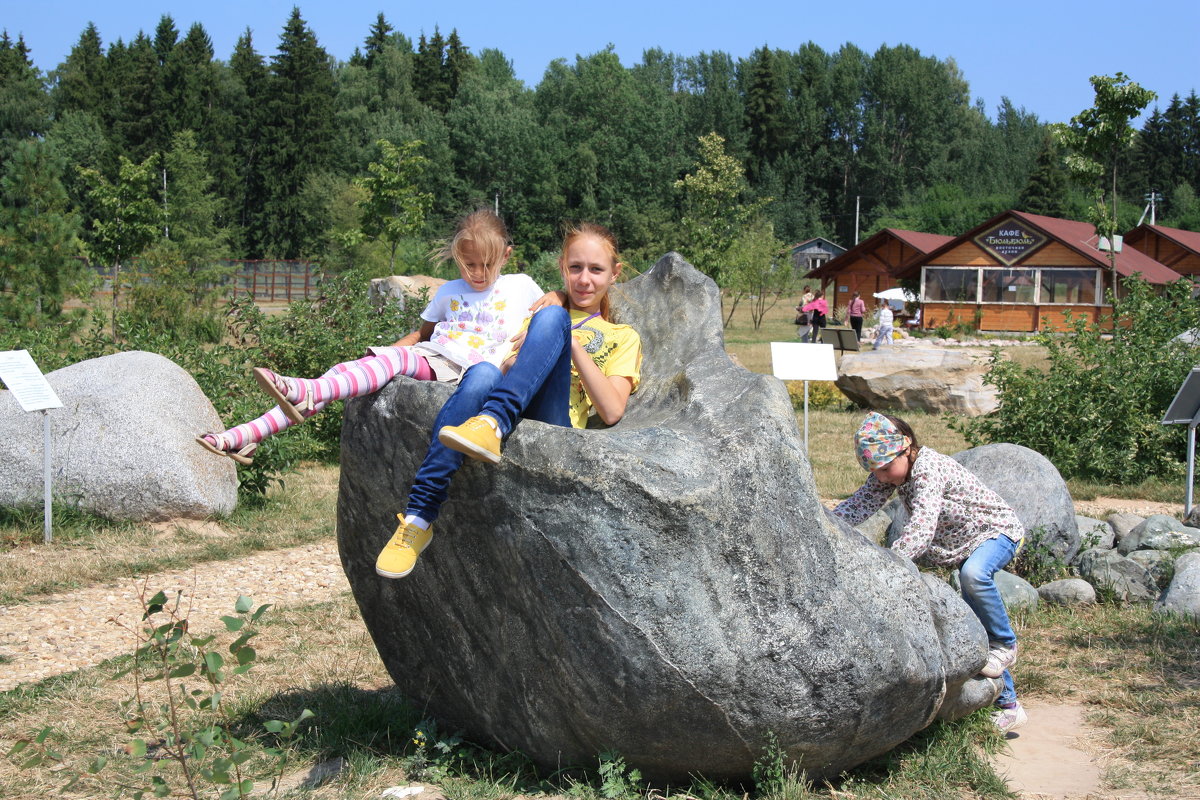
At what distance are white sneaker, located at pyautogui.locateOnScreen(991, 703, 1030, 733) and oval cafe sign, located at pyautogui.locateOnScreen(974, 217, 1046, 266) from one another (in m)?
29.8

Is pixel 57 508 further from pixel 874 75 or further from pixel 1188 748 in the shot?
pixel 874 75

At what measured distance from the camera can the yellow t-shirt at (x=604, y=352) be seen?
4.14m

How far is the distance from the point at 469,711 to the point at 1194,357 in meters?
8.94

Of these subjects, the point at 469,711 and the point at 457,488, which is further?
the point at 469,711

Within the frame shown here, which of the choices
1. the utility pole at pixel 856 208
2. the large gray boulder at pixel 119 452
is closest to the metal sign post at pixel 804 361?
the large gray boulder at pixel 119 452

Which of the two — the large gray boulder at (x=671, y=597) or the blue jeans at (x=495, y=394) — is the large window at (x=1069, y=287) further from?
the blue jeans at (x=495, y=394)

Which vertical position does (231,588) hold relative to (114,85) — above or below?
below

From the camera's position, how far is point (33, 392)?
24.0 feet

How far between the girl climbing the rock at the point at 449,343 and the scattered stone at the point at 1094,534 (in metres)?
4.38

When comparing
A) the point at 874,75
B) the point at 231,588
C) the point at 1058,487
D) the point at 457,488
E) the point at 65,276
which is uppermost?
the point at 874,75

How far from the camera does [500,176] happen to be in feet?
191

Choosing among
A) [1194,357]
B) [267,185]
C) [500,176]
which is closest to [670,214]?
[500,176]

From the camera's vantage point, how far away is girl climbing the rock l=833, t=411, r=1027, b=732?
13.9 ft

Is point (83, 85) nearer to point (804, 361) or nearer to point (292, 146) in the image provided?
point (292, 146)
